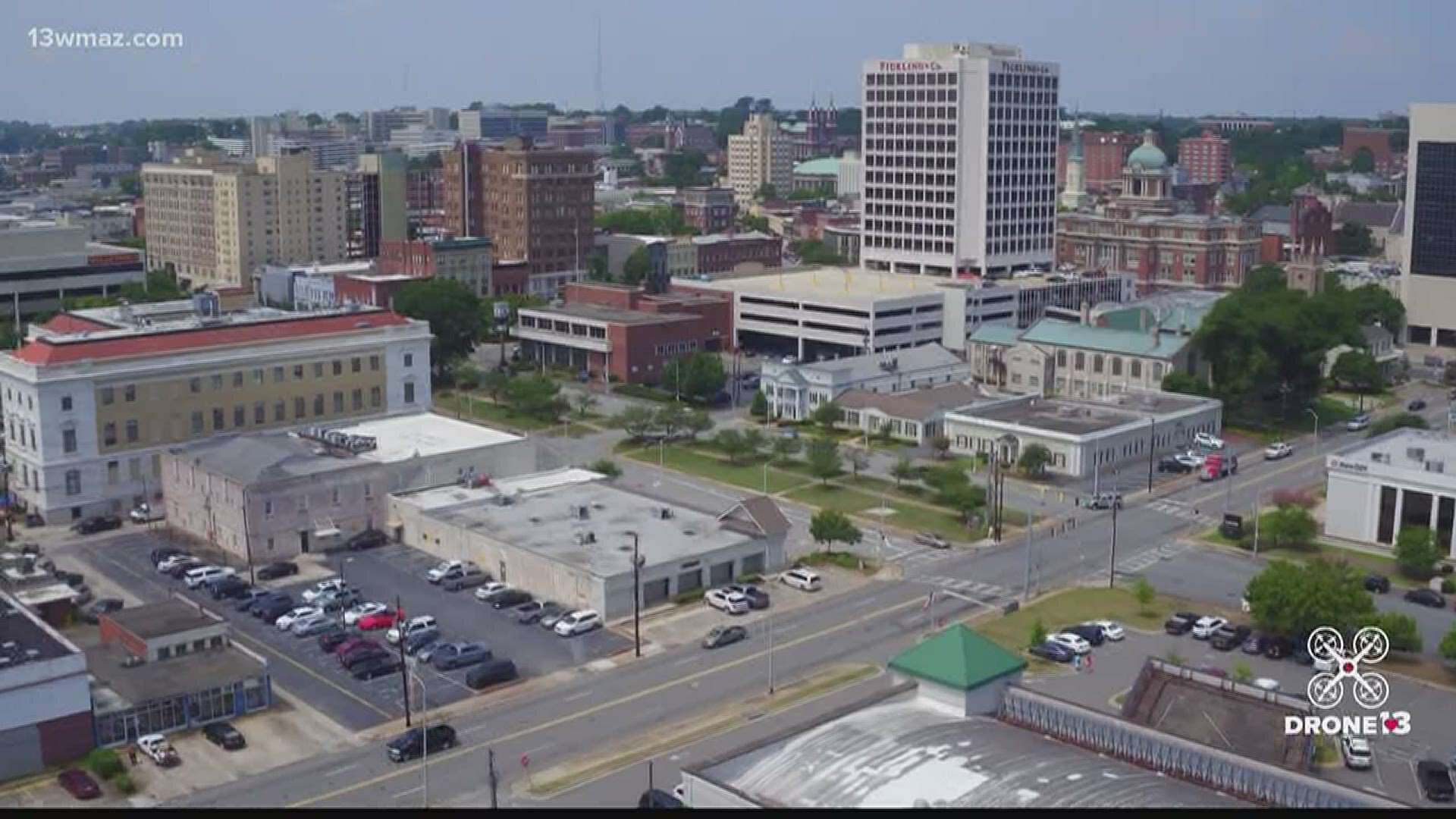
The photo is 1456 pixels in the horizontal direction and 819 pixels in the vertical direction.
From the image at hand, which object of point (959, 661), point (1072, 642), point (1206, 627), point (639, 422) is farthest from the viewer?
point (639, 422)

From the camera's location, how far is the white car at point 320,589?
31.3m

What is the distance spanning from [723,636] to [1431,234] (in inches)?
1902

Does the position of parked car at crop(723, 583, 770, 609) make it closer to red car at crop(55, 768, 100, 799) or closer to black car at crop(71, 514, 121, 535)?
red car at crop(55, 768, 100, 799)

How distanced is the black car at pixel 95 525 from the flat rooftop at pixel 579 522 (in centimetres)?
756

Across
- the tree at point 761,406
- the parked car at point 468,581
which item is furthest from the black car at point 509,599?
the tree at point 761,406

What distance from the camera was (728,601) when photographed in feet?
101

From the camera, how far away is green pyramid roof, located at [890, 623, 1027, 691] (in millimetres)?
18469

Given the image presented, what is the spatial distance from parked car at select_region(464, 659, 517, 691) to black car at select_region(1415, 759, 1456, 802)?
1452 cm

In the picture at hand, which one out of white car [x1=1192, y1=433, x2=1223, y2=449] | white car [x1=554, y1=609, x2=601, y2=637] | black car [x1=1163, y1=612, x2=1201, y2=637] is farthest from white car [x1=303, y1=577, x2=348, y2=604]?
white car [x1=1192, y1=433, x2=1223, y2=449]

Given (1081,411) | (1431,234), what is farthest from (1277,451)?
(1431,234)

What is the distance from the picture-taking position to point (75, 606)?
30.2 meters

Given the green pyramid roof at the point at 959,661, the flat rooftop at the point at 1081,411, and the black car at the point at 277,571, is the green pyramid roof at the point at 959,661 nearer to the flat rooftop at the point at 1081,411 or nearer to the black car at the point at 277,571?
the black car at the point at 277,571

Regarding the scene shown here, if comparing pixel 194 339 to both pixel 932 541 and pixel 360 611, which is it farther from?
pixel 932 541

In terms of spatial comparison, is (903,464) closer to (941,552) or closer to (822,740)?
(941,552)
